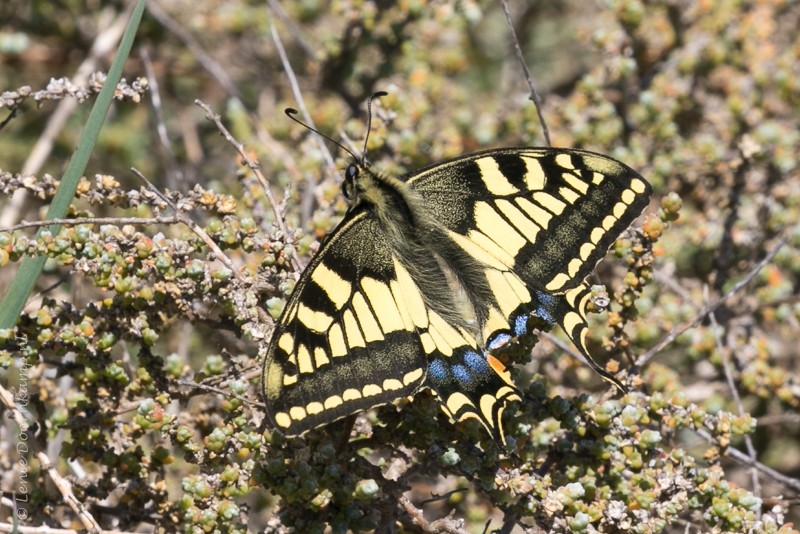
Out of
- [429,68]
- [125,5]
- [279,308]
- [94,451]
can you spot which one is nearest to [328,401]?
[279,308]

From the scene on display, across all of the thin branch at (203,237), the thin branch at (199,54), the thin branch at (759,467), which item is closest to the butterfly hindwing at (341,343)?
the thin branch at (203,237)

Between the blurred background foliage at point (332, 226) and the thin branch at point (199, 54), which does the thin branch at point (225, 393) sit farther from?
the thin branch at point (199, 54)

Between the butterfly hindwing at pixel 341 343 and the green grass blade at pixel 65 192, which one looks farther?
the green grass blade at pixel 65 192

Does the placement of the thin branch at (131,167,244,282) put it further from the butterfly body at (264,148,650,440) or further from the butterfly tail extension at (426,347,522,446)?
the butterfly tail extension at (426,347,522,446)

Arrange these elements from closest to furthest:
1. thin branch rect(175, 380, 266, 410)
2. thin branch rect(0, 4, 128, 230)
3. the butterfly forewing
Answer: thin branch rect(175, 380, 266, 410) < the butterfly forewing < thin branch rect(0, 4, 128, 230)

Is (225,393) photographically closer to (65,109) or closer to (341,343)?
(341,343)

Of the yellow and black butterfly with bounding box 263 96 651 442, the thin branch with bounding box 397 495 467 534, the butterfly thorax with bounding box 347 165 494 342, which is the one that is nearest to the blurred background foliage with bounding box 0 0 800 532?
the thin branch with bounding box 397 495 467 534
